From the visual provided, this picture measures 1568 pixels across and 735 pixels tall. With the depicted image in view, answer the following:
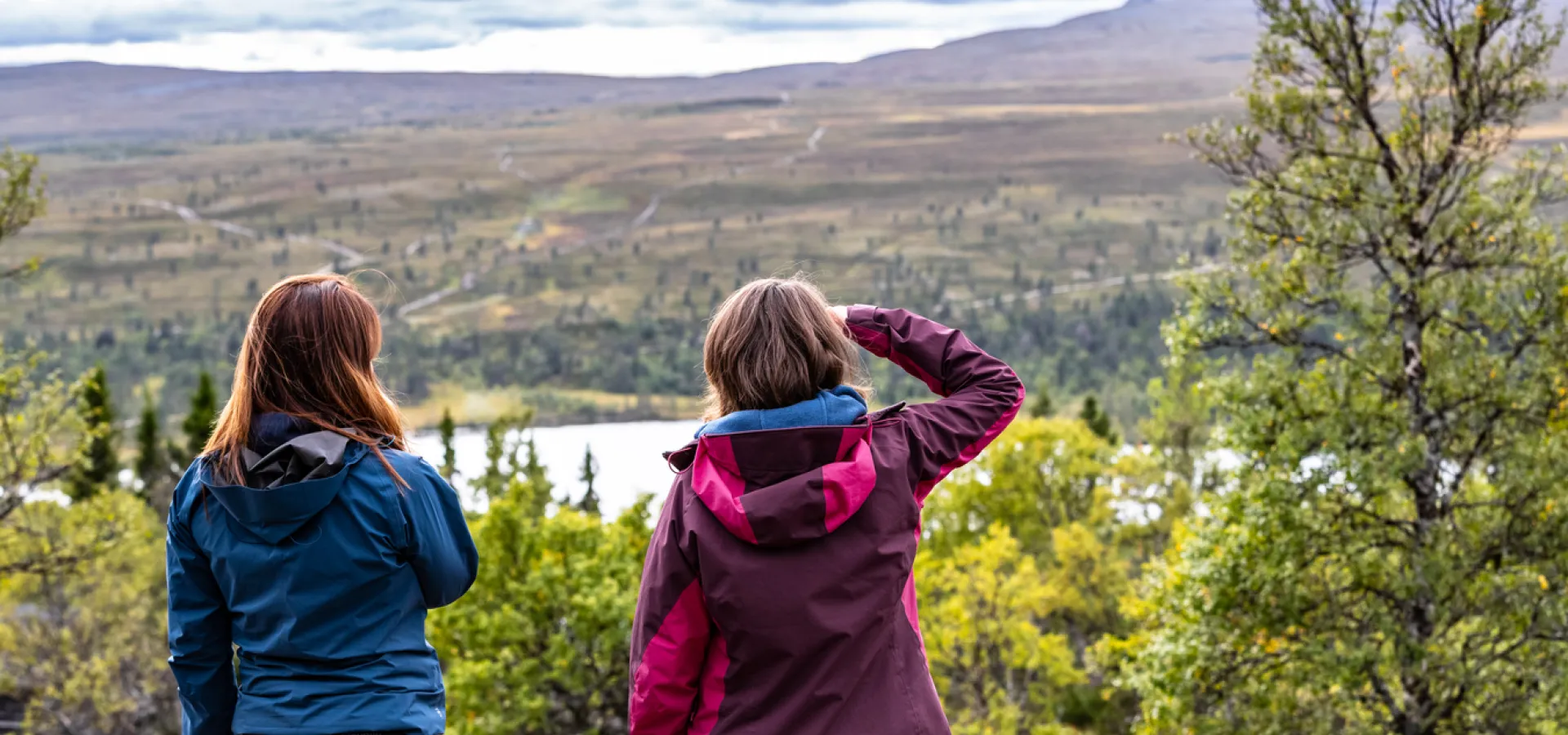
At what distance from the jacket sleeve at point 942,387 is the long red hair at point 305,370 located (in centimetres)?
140

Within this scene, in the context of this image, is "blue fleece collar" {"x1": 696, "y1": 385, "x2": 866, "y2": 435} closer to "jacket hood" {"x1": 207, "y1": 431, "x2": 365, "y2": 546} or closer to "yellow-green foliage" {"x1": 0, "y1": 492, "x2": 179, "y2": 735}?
"jacket hood" {"x1": 207, "y1": 431, "x2": 365, "y2": 546}

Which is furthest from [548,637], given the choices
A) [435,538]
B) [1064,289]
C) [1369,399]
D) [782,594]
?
[1064,289]

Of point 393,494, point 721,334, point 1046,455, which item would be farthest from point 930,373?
point 1046,455

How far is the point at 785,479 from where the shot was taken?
127 inches

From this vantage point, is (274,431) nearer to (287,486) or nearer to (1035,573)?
(287,486)

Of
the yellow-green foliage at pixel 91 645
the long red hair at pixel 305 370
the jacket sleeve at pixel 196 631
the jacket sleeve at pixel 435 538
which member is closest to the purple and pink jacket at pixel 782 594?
the jacket sleeve at pixel 435 538

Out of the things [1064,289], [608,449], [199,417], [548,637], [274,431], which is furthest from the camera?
[1064,289]

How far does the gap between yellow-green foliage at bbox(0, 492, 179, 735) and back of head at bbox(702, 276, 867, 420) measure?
29609mm

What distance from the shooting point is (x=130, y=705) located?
33469mm

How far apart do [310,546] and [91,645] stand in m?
36.7

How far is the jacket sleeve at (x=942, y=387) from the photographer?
3.49 metres

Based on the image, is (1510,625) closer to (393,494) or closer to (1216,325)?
(1216,325)

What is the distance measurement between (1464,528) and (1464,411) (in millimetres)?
1158

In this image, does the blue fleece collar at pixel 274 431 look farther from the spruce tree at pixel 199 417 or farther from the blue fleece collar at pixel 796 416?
the spruce tree at pixel 199 417
